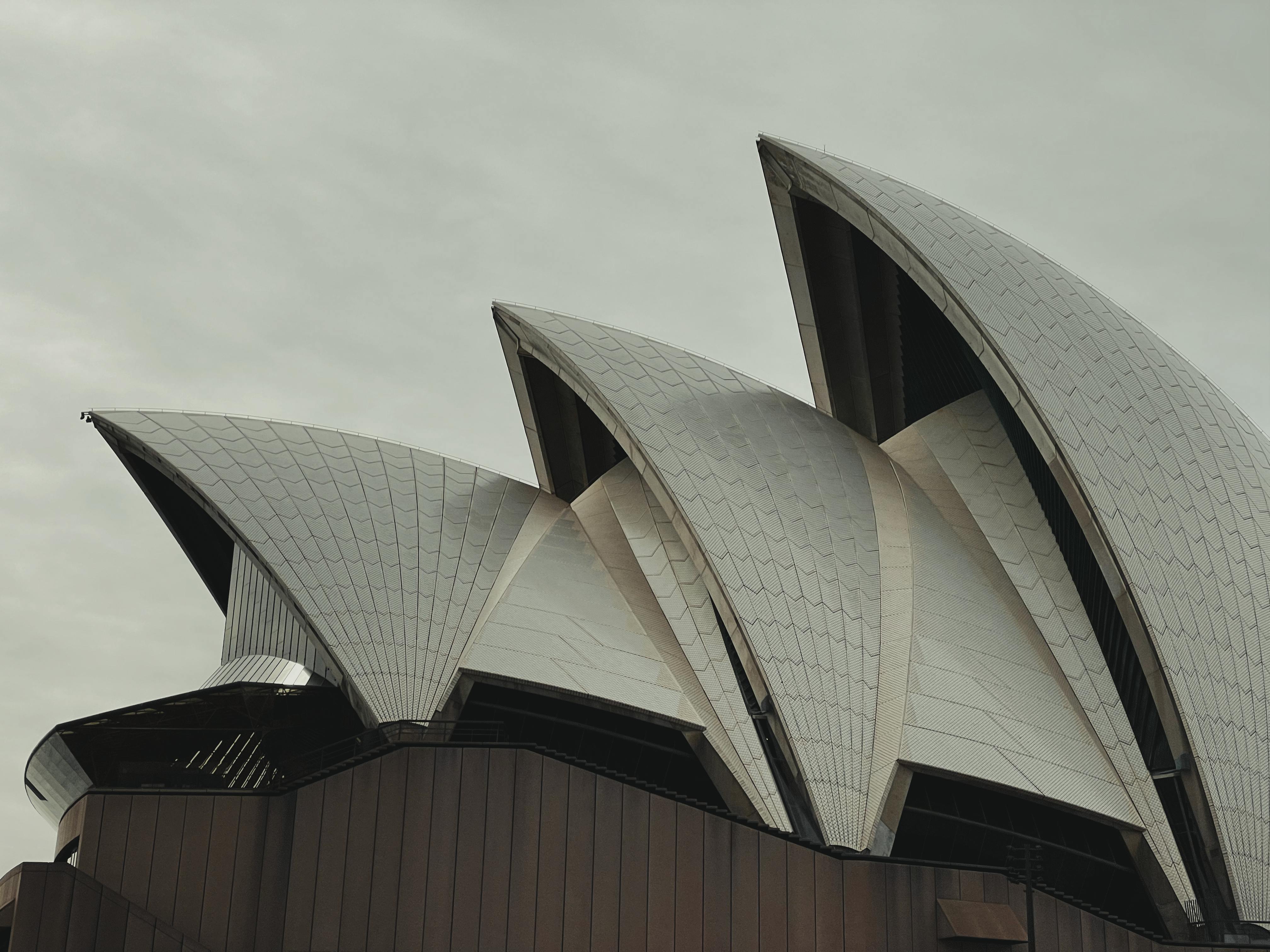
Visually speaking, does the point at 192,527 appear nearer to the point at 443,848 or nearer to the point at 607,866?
the point at 443,848

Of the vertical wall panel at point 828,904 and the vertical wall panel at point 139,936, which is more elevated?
the vertical wall panel at point 828,904

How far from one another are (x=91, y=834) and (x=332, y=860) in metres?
4.06

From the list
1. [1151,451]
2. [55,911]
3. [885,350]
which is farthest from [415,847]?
[885,350]

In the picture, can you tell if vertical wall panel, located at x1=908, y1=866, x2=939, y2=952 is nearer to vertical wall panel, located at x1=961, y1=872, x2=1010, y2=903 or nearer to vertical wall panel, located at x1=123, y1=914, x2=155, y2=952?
vertical wall panel, located at x1=961, y1=872, x2=1010, y2=903

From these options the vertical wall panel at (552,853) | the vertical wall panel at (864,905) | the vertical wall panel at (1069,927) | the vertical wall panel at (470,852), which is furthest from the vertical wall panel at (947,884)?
the vertical wall panel at (470,852)

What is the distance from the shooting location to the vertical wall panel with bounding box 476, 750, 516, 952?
65.2 ft

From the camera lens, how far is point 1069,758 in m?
24.6

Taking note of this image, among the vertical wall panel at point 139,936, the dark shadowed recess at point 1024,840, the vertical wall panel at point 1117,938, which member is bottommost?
the vertical wall panel at point 139,936

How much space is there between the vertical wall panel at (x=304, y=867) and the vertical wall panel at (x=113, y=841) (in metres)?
2.80

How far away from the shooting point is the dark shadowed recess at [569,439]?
36344 millimetres

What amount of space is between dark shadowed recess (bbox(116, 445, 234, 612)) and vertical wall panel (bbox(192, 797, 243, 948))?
11.6 metres

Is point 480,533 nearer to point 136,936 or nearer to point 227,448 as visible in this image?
point 227,448

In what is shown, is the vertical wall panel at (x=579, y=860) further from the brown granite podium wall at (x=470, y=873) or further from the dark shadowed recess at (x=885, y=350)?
the dark shadowed recess at (x=885, y=350)

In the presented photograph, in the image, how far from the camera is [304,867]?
20328 mm
